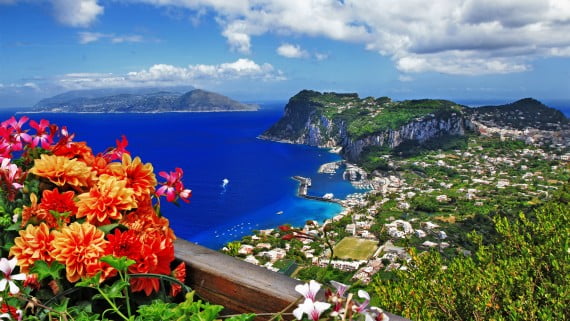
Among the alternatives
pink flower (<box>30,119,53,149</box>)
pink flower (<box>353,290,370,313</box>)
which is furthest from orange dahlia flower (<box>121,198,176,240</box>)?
pink flower (<box>353,290,370,313</box>)

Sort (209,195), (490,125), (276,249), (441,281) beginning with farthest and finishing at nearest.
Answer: (490,125) < (209,195) < (276,249) < (441,281)

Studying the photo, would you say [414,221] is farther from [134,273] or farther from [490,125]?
[490,125]

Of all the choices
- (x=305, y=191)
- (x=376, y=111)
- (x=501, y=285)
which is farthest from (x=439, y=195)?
(x=376, y=111)

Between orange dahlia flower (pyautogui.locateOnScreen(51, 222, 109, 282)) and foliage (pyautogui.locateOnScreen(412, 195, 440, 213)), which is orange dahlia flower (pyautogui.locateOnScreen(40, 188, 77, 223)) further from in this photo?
foliage (pyautogui.locateOnScreen(412, 195, 440, 213))

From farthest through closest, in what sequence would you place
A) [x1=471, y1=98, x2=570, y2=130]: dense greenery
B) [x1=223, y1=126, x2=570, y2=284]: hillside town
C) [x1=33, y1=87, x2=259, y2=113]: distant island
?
→ [x1=33, y1=87, x2=259, y2=113]: distant island < [x1=471, y1=98, x2=570, y2=130]: dense greenery < [x1=223, y1=126, x2=570, y2=284]: hillside town

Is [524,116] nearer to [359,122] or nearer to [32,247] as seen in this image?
[359,122]

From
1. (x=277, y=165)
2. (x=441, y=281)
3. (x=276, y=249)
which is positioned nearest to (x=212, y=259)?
(x=441, y=281)
